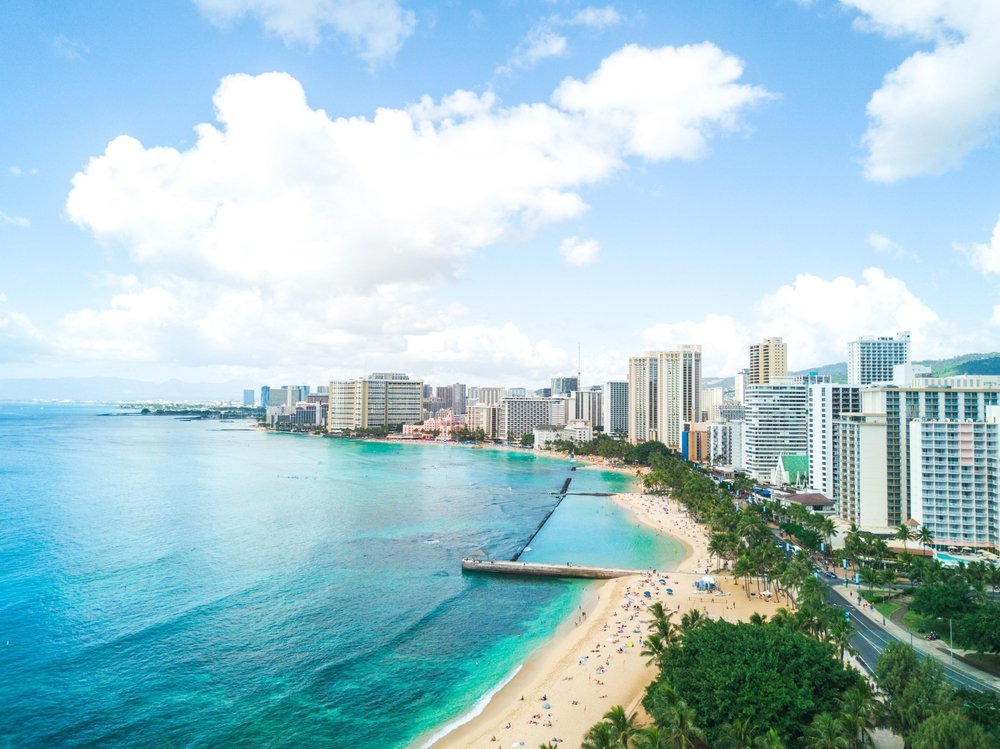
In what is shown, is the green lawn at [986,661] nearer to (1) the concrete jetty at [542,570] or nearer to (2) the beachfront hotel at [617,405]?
(1) the concrete jetty at [542,570]

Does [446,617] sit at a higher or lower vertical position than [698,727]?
lower

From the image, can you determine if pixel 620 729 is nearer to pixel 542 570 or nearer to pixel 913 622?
pixel 913 622

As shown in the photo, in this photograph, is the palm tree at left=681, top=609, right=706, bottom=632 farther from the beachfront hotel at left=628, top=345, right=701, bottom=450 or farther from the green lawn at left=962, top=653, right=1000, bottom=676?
the beachfront hotel at left=628, top=345, right=701, bottom=450

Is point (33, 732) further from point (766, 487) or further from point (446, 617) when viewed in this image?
point (766, 487)

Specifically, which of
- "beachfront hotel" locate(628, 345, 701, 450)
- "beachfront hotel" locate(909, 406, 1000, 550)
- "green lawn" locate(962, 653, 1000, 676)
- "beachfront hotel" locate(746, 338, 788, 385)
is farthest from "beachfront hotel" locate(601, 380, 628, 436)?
"green lawn" locate(962, 653, 1000, 676)

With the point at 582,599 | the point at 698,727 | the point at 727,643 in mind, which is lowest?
the point at 582,599

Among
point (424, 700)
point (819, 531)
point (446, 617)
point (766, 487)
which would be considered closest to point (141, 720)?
point (424, 700)
